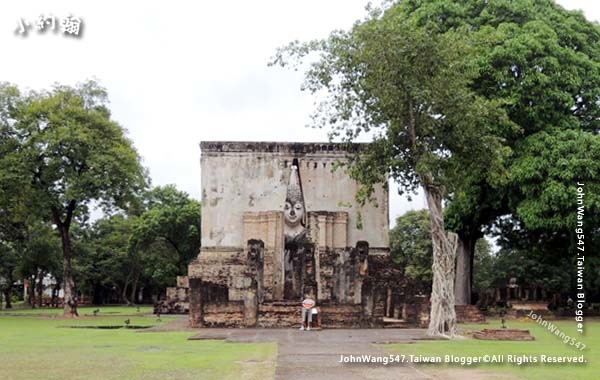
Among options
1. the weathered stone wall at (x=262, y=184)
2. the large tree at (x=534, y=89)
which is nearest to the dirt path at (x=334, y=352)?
the large tree at (x=534, y=89)

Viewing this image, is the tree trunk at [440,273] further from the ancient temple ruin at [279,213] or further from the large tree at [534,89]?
the ancient temple ruin at [279,213]

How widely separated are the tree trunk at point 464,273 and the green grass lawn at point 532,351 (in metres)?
9.53

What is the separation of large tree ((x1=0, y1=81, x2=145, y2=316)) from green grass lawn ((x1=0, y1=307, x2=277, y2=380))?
1029 centimetres

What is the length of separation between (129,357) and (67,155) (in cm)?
1713

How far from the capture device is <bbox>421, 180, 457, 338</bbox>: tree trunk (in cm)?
1830

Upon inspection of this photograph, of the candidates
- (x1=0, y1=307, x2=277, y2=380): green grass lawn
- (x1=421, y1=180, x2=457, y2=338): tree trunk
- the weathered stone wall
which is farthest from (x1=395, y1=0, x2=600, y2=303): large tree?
(x1=0, y1=307, x2=277, y2=380): green grass lawn

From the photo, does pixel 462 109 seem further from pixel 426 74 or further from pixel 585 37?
pixel 585 37

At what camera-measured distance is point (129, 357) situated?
43.7 feet

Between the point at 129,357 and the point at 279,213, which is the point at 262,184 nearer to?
the point at 279,213

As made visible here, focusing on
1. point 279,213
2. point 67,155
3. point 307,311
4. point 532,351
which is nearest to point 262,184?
point 279,213

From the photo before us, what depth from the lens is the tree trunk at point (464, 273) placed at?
30156 mm

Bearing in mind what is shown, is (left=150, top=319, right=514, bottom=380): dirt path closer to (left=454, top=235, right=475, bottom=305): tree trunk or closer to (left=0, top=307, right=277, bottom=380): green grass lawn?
(left=0, top=307, right=277, bottom=380): green grass lawn

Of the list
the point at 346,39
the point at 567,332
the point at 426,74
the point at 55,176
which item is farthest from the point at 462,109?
the point at 55,176

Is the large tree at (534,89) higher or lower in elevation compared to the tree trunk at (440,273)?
higher
